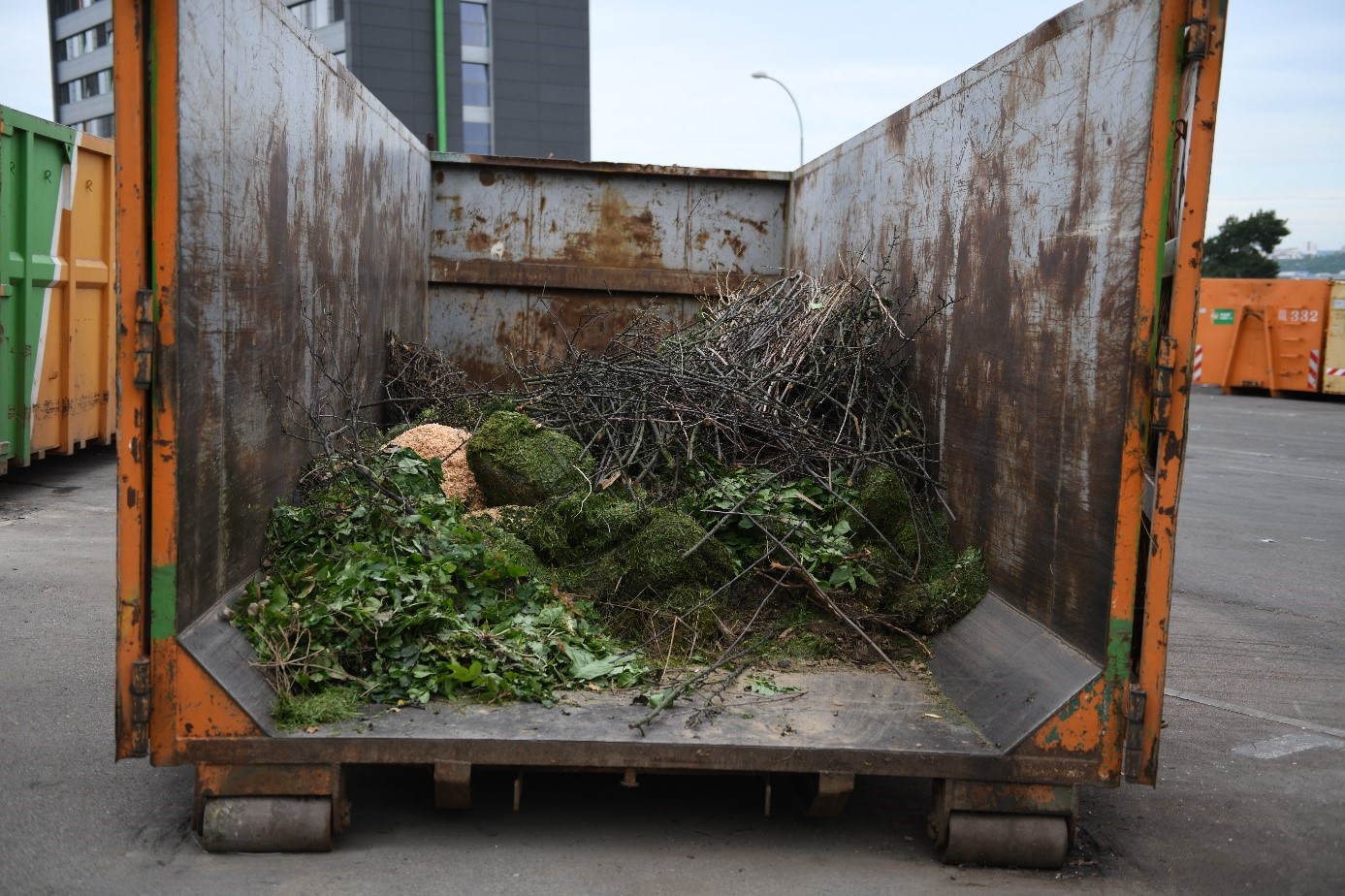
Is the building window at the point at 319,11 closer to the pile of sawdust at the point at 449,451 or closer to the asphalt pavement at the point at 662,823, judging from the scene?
the pile of sawdust at the point at 449,451

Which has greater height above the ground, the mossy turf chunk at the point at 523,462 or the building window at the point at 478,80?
the building window at the point at 478,80

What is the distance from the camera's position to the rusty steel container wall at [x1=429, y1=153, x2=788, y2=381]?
8125mm

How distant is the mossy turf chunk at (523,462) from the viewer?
4.91 m

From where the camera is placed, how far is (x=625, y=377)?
556 cm

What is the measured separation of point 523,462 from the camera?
498 centimetres

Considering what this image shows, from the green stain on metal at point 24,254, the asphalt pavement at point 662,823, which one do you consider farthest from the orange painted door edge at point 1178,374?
the green stain on metal at point 24,254

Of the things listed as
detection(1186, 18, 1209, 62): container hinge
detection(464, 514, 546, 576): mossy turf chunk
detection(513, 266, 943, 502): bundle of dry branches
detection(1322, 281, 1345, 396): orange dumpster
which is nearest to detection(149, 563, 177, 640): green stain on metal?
detection(464, 514, 546, 576): mossy turf chunk

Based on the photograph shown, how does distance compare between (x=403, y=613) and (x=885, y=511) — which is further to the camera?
(x=885, y=511)

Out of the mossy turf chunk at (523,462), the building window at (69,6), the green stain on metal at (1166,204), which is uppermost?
the building window at (69,6)

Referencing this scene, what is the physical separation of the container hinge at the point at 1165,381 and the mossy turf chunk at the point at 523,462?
2.42 metres

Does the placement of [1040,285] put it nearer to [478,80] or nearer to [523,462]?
[523,462]

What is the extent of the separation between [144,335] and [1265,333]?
23.1 metres

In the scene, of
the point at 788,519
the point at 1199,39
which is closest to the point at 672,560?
the point at 788,519

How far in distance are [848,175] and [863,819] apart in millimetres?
3644
